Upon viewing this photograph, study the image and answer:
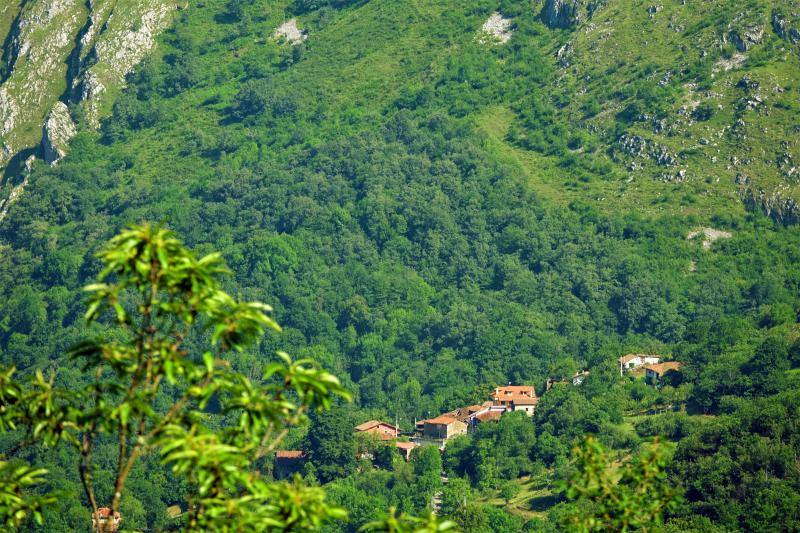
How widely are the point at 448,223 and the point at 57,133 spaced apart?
163ft

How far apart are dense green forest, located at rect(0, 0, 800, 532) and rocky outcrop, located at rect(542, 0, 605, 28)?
1031mm

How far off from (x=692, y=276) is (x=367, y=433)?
38452 millimetres

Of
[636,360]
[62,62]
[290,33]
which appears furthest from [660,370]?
[62,62]

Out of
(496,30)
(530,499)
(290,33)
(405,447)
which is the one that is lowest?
(496,30)

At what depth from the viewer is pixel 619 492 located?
18438 mm

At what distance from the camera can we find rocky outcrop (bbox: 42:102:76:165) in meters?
166

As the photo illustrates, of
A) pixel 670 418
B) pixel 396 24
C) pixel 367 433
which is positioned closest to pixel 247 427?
pixel 670 418

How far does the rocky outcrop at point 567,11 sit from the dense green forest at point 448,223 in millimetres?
1031

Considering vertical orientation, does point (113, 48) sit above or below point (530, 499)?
above

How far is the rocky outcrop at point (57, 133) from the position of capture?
166 metres

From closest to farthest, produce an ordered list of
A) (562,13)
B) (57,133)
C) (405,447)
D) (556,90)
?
(405,447) → (556,90) → (562,13) → (57,133)

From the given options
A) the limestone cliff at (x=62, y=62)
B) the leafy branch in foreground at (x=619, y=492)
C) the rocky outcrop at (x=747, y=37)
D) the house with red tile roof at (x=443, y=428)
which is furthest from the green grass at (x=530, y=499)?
the limestone cliff at (x=62, y=62)

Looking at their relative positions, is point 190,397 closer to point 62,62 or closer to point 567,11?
point 567,11

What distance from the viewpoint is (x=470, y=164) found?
5925 inches
